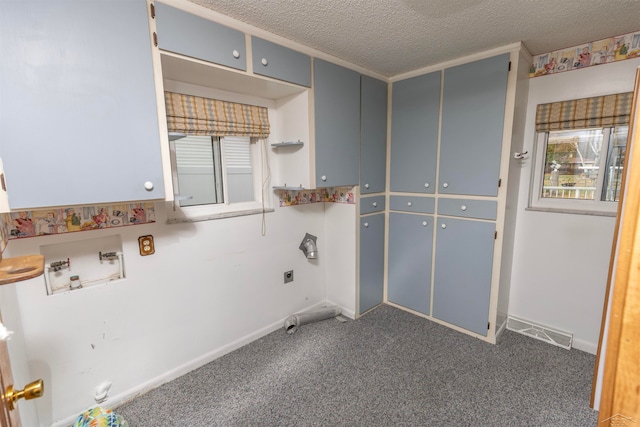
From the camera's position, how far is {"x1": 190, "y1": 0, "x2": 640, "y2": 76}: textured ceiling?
145 cm

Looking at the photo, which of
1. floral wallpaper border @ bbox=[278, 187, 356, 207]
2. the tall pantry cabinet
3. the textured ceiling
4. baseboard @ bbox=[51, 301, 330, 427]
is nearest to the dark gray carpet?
baseboard @ bbox=[51, 301, 330, 427]

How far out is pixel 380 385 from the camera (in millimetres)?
1797

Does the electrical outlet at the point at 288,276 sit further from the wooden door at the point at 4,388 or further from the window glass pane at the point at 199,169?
the wooden door at the point at 4,388

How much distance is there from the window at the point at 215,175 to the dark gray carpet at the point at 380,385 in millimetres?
1128

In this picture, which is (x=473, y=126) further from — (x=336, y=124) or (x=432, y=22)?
(x=336, y=124)

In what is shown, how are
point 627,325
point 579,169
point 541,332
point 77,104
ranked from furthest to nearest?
1. point 541,332
2. point 579,169
3. point 77,104
4. point 627,325

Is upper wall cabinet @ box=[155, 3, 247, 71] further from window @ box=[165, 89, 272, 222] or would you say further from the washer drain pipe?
the washer drain pipe

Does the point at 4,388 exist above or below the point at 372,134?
below

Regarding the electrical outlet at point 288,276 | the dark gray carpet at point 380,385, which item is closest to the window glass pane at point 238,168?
the electrical outlet at point 288,276

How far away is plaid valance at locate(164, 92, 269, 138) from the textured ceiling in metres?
0.53

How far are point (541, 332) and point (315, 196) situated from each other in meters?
2.20

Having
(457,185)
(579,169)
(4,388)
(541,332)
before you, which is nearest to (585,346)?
(541,332)

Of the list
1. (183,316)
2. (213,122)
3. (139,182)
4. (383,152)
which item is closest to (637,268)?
(139,182)

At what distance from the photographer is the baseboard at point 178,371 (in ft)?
5.26
